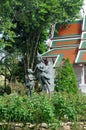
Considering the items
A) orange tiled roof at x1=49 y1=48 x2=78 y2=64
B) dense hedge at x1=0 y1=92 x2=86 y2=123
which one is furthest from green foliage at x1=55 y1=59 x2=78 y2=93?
dense hedge at x1=0 y1=92 x2=86 y2=123

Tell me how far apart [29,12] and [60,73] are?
7.78 meters

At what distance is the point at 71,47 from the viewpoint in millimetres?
29094

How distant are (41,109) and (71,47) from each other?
1904 centimetres

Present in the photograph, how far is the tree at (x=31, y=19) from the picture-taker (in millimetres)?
25438

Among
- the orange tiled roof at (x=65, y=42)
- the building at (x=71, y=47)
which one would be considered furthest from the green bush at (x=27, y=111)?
the orange tiled roof at (x=65, y=42)

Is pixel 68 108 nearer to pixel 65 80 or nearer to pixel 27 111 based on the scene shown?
pixel 27 111

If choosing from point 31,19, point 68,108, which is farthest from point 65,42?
point 68,108

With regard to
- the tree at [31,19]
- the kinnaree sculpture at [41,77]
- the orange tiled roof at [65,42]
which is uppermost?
the tree at [31,19]

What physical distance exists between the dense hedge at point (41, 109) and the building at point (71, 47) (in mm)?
14877

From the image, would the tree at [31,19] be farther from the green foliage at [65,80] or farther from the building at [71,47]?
the green foliage at [65,80]

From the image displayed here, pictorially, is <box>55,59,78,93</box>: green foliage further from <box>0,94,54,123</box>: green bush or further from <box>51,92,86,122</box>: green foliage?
<box>0,94,54,123</box>: green bush

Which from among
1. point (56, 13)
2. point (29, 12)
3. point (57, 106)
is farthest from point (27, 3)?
point (57, 106)

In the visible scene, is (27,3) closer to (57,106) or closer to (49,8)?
(49,8)

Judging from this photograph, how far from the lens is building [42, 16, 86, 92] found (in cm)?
2701
